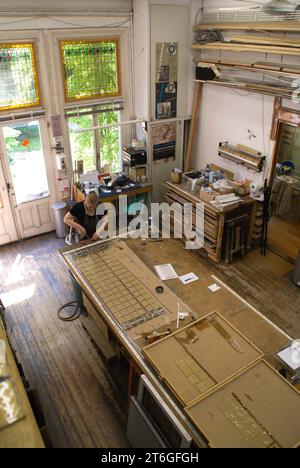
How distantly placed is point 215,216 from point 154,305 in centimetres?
231

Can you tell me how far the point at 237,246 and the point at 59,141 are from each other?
3433mm

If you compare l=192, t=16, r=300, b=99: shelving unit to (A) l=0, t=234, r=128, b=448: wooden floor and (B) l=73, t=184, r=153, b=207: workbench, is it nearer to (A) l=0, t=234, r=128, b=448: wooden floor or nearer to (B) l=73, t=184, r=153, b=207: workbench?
(B) l=73, t=184, r=153, b=207: workbench

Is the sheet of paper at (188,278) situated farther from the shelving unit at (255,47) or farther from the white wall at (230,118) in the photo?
the shelving unit at (255,47)

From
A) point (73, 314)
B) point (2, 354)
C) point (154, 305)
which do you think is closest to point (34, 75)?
point (73, 314)

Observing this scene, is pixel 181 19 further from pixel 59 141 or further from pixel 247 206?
pixel 247 206

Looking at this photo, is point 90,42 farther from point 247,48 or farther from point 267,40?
point 267,40

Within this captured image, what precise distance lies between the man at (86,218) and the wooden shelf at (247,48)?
2.92 m

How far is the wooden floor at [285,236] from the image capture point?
601cm

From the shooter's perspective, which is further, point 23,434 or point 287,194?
point 287,194

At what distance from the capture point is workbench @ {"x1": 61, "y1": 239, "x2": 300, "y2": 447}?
9.78 ft

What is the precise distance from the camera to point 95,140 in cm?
650

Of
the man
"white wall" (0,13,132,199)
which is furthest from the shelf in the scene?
the man

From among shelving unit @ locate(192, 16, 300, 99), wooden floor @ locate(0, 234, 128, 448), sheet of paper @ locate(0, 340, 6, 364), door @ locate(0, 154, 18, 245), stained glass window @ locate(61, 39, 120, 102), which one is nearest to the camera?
sheet of paper @ locate(0, 340, 6, 364)

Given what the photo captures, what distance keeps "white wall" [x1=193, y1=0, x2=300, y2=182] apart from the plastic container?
8.95 feet
